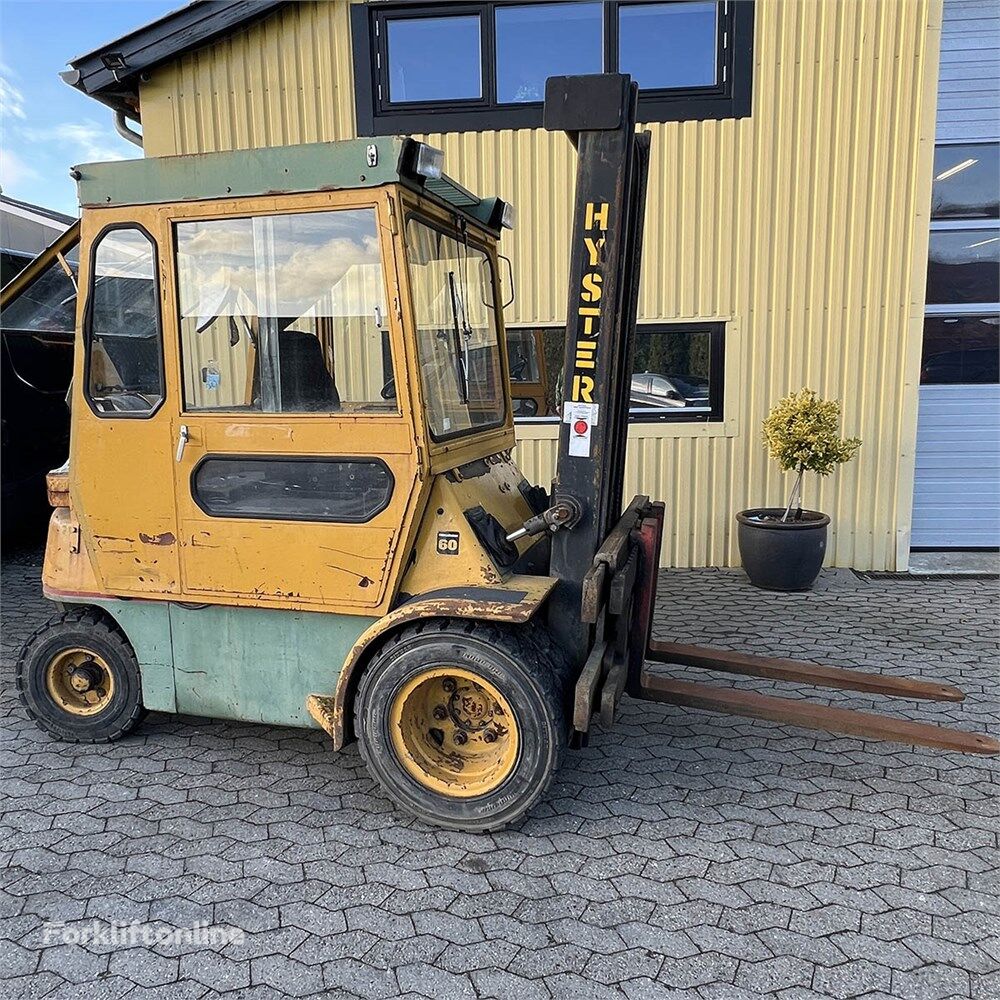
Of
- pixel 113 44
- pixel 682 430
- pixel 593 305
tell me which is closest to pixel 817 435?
pixel 682 430

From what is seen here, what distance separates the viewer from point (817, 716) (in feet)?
10.9

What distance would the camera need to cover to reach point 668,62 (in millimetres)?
6434

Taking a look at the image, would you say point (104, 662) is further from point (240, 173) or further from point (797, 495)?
point (797, 495)

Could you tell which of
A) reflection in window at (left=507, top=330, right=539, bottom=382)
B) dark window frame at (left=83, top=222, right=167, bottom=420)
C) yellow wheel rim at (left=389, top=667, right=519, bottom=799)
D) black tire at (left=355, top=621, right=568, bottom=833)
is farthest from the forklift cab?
reflection in window at (left=507, top=330, right=539, bottom=382)

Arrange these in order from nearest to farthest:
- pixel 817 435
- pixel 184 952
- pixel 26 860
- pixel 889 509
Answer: pixel 184 952, pixel 26 860, pixel 817 435, pixel 889 509

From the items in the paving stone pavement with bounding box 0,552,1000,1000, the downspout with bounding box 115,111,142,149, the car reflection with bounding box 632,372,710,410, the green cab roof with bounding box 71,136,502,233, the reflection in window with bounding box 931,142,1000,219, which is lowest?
the paving stone pavement with bounding box 0,552,1000,1000

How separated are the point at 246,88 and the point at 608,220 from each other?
514 cm

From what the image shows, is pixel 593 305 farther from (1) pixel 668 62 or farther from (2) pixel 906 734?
(1) pixel 668 62

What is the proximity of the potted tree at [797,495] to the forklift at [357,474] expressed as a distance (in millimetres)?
2728

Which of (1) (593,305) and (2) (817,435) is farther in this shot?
(2) (817,435)

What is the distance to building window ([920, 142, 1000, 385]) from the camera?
278 inches

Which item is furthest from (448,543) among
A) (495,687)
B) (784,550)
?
(784,550)

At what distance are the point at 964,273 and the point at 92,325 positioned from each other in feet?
22.8

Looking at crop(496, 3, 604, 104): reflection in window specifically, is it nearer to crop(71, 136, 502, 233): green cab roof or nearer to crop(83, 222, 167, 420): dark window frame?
crop(71, 136, 502, 233): green cab roof
